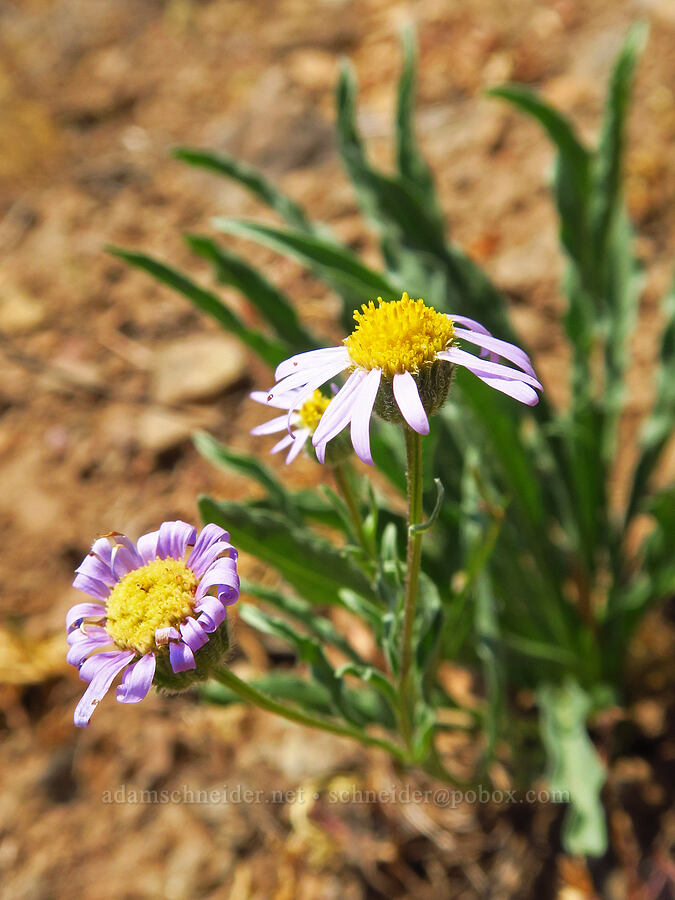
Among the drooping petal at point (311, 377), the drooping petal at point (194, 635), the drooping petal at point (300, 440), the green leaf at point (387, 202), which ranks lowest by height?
the drooping petal at point (194, 635)

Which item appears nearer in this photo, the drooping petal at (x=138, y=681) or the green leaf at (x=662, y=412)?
the drooping petal at (x=138, y=681)

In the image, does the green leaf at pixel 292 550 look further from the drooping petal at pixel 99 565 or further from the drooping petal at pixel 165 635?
the drooping petal at pixel 165 635

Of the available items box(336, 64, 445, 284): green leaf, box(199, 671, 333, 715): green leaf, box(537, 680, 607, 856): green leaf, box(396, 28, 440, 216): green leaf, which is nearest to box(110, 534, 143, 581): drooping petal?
box(199, 671, 333, 715): green leaf

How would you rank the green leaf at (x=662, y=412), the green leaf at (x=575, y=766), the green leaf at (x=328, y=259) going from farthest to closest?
the green leaf at (x=662, y=412) → the green leaf at (x=328, y=259) → the green leaf at (x=575, y=766)

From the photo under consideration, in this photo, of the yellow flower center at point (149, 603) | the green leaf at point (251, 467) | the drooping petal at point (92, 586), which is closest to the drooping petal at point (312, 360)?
the yellow flower center at point (149, 603)

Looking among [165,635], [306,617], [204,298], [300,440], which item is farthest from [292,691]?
[204,298]

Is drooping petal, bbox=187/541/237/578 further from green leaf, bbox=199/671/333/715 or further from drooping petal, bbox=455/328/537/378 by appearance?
green leaf, bbox=199/671/333/715

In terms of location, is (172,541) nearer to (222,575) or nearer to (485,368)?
(222,575)
